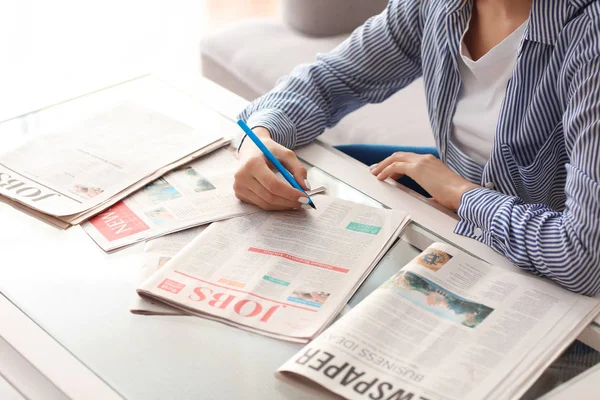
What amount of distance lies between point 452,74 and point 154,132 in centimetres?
51

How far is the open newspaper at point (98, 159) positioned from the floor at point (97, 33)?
1473 millimetres

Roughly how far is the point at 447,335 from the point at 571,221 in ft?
0.81

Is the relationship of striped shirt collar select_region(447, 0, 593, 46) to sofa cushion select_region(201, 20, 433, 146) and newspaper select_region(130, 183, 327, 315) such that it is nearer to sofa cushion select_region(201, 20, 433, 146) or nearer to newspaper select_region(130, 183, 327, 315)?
newspaper select_region(130, 183, 327, 315)

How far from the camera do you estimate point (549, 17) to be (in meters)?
1.01

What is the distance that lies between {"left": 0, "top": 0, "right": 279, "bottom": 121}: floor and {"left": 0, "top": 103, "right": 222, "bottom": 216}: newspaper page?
4.82ft

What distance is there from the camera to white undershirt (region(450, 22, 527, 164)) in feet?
3.77

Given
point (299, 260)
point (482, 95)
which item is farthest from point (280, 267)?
point (482, 95)

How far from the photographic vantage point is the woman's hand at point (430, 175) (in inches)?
42.9

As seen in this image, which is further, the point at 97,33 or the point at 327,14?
the point at 97,33

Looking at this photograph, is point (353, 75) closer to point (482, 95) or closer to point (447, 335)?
point (482, 95)

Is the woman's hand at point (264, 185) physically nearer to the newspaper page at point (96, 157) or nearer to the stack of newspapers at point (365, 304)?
the stack of newspapers at point (365, 304)

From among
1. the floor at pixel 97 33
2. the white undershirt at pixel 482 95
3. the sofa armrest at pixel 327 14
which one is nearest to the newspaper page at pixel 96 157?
the white undershirt at pixel 482 95

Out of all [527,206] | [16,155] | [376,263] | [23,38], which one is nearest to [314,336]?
[376,263]

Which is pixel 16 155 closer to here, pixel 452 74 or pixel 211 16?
pixel 452 74
